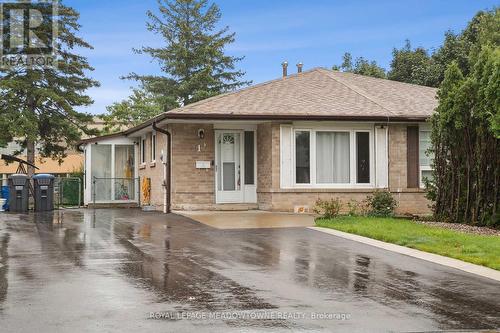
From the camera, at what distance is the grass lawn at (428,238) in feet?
33.6

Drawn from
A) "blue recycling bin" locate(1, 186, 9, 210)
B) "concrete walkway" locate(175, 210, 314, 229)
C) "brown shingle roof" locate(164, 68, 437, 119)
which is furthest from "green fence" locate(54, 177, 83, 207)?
"concrete walkway" locate(175, 210, 314, 229)

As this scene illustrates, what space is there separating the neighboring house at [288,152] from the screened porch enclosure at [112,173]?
14.3 feet

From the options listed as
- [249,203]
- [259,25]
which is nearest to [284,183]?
[249,203]

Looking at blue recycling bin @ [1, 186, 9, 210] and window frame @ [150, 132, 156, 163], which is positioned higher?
window frame @ [150, 132, 156, 163]

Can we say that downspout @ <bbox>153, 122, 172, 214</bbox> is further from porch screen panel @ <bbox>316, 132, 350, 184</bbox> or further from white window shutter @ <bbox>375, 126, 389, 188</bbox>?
white window shutter @ <bbox>375, 126, 389, 188</bbox>

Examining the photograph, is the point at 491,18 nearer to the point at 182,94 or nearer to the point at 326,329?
the point at 182,94

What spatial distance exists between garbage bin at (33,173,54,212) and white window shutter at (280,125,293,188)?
27.4 feet

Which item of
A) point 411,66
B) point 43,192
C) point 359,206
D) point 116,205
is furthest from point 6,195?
point 411,66

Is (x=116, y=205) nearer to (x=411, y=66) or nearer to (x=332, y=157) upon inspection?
(x=332, y=157)

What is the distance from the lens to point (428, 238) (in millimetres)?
12133

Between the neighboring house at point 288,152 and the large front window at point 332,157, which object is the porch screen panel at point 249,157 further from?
the large front window at point 332,157

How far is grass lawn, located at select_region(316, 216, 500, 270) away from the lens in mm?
10242

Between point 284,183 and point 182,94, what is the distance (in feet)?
98.6

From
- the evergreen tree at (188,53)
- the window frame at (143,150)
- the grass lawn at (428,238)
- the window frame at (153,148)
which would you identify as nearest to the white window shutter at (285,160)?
the grass lawn at (428,238)
